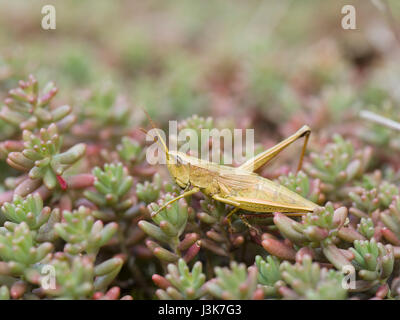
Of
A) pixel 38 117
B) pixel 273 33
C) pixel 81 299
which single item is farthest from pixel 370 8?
pixel 81 299

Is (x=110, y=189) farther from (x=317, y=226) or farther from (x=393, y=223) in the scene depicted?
(x=393, y=223)

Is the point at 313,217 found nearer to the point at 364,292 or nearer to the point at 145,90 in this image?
the point at 364,292

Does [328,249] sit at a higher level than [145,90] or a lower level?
lower

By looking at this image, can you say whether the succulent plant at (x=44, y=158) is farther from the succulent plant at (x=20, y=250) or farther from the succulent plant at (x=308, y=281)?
the succulent plant at (x=308, y=281)

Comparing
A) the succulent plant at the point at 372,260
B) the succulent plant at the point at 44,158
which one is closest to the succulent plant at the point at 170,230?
the succulent plant at the point at 44,158

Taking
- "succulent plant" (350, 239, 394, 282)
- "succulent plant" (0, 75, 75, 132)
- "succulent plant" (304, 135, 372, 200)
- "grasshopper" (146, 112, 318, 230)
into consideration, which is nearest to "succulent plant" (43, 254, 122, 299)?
"grasshopper" (146, 112, 318, 230)
